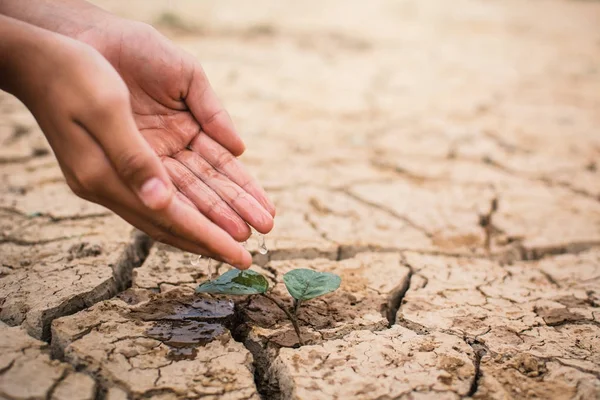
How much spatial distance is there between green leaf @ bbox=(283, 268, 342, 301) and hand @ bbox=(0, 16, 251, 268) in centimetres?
26

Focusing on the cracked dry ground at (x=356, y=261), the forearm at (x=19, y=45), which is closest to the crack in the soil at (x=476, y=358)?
the cracked dry ground at (x=356, y=261)

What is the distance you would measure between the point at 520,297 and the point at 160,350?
3.68 ft

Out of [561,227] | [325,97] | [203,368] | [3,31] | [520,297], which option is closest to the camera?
[3,31]

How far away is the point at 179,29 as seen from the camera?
17.4ft

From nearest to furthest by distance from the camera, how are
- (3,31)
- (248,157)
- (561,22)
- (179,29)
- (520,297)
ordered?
(3,31) < (520,297) < (248,157) < (179,29) < (561,22)

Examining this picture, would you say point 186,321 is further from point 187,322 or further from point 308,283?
point 308,283

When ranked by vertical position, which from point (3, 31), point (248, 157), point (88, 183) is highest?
point (3, 31)

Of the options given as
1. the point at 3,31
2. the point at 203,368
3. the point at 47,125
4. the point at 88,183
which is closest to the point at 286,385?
the point at 203,368

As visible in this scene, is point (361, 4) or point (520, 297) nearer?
point (520, 297)

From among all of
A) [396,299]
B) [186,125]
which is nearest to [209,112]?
[186,125]

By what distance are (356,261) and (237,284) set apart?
60cm

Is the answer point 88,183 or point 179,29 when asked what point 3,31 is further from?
point 179,29

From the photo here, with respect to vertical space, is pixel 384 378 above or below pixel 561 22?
below

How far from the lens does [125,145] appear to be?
45.8 inches
